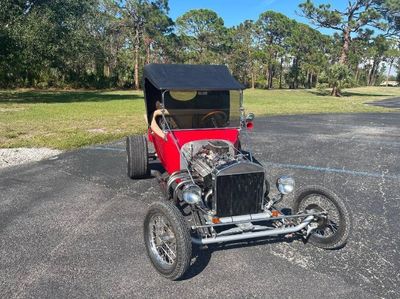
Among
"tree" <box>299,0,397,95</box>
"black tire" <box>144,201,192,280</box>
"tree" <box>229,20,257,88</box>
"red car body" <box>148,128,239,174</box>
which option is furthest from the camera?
"tree" <box>229,20,257,88</box>

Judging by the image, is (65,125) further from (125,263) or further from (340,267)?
(340,267)

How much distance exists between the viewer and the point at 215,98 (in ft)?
18.5

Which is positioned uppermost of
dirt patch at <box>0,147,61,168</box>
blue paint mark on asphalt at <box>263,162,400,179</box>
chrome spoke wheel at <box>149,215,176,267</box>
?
chrome spoke wheel at <box>149,215,176,267</box>

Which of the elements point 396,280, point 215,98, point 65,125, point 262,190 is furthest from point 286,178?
point 65,125

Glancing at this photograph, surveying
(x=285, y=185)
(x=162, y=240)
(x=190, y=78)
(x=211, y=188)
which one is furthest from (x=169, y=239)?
(x=190, y=78)

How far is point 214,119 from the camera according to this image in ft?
18.4

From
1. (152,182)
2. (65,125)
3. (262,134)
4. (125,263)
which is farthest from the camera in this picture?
(65,125)

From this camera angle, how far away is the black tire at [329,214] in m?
3.82

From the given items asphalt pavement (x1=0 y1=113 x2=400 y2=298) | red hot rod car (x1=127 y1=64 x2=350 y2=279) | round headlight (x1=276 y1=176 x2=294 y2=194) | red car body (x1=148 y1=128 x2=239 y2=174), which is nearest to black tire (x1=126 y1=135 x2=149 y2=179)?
asphalt pavement (x1=0 y1=113 x2=400 y2=298)

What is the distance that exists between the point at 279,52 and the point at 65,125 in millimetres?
45405

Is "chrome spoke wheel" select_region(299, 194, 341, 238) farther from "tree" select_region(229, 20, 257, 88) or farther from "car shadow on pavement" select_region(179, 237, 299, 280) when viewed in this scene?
"tree" select_region(229, 20, 257, 88)

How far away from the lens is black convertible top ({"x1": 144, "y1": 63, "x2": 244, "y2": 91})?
513 cm

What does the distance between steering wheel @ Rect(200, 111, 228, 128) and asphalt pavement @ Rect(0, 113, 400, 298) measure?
1464 mm

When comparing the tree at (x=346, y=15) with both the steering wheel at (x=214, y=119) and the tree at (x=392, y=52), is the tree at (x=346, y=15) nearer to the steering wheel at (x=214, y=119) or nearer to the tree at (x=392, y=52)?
the tree at (x=392, y=52)
